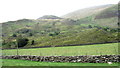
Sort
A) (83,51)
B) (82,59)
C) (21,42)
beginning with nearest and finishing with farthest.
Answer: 1. (82,59)
2. (83,51)
3. (21,42)

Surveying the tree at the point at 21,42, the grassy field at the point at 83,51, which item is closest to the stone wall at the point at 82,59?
the grassy field at the point at 83,51

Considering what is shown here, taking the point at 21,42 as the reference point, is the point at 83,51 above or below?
above

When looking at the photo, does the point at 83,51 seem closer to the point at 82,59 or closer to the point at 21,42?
the point at 82,59

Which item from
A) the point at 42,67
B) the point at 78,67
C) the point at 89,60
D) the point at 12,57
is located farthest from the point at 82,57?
the point at 12,57

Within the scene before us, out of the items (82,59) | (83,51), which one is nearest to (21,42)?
(83,51)

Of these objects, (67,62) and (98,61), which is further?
(67,62)

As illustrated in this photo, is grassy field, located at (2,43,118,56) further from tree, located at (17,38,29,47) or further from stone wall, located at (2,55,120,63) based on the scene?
tree, located at (17,38,29,47)

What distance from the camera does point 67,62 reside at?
97.7 ft

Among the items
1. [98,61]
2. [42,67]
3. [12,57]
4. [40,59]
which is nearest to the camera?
[42,67]

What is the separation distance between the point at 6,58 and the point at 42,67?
15.9 meters

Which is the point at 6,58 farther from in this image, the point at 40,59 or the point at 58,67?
the point at 58,67

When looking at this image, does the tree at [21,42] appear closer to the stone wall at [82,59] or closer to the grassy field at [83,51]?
the grassy field at [83,51]

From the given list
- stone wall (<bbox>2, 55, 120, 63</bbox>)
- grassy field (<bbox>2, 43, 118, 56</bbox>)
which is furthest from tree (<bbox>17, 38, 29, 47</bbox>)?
stone wall (<bbox>2, 55, 120, 63</bbox>)

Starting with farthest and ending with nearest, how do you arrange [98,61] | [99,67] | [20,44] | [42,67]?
[20,44]
[98,61]
[42,67]
[99,67]
